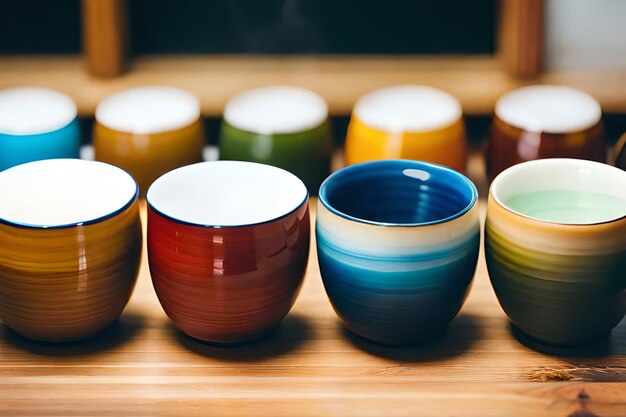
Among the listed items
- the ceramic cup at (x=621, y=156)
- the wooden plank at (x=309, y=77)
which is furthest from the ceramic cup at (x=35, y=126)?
the ceramic cup at (x=621, y=156)

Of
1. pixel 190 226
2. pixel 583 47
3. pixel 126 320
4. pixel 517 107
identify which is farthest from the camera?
pixel 583 47

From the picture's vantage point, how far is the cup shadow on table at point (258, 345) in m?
0.76

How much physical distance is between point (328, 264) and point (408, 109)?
12.3 inches

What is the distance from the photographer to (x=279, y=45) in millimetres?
1197

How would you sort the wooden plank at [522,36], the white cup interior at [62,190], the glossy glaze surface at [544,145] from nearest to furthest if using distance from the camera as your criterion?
the white cup interior at [62,190]
the glossy glaze surface at [544,145]
the wooden plank at [522,36]

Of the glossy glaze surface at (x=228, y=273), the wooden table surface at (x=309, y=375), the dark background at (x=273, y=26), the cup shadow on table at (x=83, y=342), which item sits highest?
the dark background at (x=273, y=26)

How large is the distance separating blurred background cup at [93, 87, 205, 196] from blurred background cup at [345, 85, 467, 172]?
0.55 feet

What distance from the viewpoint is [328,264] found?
2.43 ft

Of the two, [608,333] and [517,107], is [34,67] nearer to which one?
[517,107]

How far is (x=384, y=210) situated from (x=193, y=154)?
254 mm

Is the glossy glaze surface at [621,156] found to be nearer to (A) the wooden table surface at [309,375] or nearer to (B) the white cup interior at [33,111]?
(A) the wooden table surface at [309,375]

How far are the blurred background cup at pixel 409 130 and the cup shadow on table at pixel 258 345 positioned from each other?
0.24 meters

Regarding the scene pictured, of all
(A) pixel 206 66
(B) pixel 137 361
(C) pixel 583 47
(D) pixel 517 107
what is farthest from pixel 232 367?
(C) pixel 583 47

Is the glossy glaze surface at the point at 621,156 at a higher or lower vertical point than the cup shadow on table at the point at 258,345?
higher
